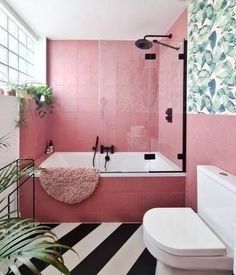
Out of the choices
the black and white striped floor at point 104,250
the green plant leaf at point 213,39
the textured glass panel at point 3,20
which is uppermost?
the textured glass panel at point 3,20

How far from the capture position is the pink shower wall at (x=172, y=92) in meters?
3.08

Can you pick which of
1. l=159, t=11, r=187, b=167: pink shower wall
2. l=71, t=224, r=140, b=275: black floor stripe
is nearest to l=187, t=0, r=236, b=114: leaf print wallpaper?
l=159, t=11, r=187, b=167: pink shower wall

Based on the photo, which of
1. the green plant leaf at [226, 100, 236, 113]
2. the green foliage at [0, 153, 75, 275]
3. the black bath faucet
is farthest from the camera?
the black bath faucet

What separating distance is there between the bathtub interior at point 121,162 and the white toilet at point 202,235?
104 centimetres

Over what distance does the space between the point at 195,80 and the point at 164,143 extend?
3.26 ft

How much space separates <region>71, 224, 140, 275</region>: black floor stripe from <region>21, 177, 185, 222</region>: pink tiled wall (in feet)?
0.56

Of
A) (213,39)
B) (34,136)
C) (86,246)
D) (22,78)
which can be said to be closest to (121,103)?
(34,136)

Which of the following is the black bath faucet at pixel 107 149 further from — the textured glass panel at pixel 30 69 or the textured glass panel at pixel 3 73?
the textured glass panel at pixel 3 73

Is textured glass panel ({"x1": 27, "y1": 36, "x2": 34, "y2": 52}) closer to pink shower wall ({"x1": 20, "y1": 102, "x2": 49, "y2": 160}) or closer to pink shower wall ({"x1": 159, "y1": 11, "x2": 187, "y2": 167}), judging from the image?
pink shower wall ({"x1": 20, "y1": 102, "x2": 49, "y2": 160})

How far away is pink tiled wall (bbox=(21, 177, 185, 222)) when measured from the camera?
2768 mm

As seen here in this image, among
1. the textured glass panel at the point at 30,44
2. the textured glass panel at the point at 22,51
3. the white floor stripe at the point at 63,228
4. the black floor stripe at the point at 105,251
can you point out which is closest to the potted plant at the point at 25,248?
the black floor stripe at the point at 105,251

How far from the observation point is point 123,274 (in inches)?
76.2

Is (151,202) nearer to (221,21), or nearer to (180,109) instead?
(180,109)

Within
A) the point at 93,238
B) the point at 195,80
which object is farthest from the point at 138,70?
the point at 93,238
